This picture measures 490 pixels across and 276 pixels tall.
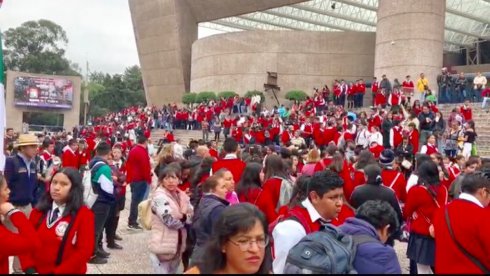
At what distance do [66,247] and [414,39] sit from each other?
2709 cm

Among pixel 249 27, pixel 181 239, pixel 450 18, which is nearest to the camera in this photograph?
pixel 181 239

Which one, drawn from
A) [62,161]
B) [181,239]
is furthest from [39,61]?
[181,239]

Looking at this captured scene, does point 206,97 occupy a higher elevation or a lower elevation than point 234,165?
higher

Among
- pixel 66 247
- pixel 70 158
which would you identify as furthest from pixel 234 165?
pixel 70 158

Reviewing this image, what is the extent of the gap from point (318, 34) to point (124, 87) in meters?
54.7

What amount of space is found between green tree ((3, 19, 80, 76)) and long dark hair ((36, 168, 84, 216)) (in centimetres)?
8958

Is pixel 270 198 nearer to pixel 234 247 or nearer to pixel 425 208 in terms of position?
pixel 425 208

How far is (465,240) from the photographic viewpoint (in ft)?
12.3

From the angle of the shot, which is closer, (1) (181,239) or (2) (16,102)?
(1) (181,239)

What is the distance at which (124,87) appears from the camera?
85.9 m

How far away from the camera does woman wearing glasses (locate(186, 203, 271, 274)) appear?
2.56m

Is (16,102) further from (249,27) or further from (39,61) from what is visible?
(39,61)

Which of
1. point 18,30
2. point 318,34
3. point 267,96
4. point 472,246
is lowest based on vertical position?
point 472,246

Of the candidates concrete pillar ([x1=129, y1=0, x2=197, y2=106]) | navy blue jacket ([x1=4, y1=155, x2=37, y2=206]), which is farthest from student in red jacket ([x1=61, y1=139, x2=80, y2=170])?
concrete pillar ([x1=129, y1=0, x2=197, y2=106])
